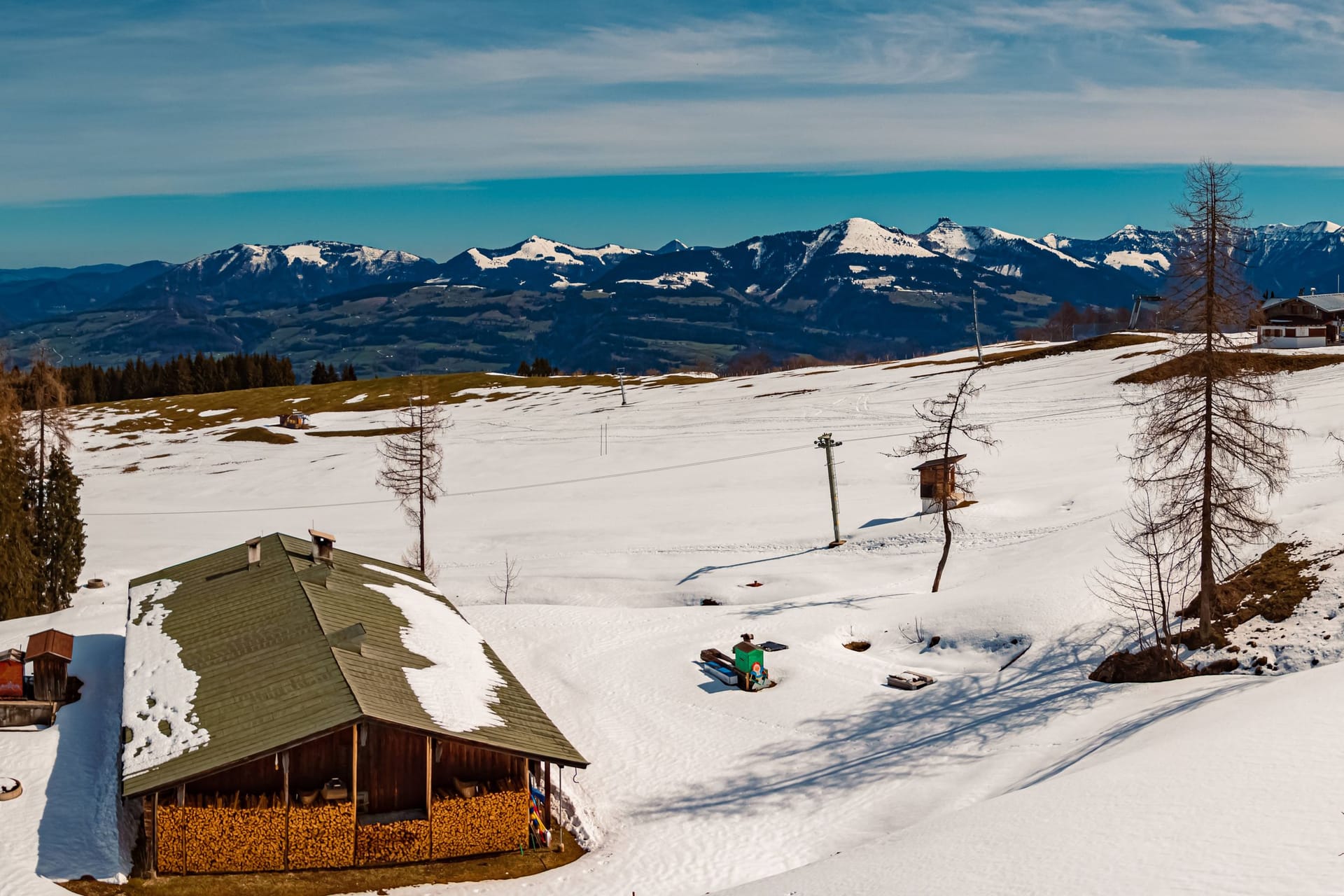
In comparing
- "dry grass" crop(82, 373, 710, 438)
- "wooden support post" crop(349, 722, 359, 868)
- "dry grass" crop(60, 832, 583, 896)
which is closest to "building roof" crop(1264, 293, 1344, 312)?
"dry grass" crop(82, 373, 710, 438)

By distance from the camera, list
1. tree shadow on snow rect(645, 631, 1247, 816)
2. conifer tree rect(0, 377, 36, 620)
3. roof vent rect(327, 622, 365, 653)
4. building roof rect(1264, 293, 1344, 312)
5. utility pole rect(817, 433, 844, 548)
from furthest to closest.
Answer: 1. building roof rect(1264, 293, 1344, 312)
2. utility pole rect(817, 433, 844, 548)
3. conifer tree rect(0, 377, 36, 620)
4. tree shadow on snow rect(645, 631, 1247, 816)
5. roof vent rect(327, 622, 365, 653)

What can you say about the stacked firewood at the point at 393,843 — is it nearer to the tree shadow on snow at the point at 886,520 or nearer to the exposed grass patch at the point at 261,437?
the tree shadow on snow at the point at 886,520

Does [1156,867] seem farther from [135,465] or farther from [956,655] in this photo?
[135,465]

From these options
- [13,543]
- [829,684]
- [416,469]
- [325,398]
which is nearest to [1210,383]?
[829,684]

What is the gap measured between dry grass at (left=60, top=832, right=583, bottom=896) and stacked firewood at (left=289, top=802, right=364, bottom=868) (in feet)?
0.90

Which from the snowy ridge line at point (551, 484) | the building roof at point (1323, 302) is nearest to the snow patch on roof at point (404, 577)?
the snowy ridge line at point (551, 484)

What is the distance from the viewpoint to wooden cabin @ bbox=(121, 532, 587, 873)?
2531 cm

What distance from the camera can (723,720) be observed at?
3634cm

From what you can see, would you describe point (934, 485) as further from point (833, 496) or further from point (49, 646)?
point (49, 646)

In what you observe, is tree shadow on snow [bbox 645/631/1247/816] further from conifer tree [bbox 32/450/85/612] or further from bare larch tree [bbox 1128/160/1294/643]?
conifer tree [bbox 32/450/85/612]

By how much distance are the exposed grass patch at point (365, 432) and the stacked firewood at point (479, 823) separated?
9547 cm

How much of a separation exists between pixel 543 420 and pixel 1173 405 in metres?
95.7

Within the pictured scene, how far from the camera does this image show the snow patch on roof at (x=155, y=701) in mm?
26062

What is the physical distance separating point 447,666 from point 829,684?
1510cm
